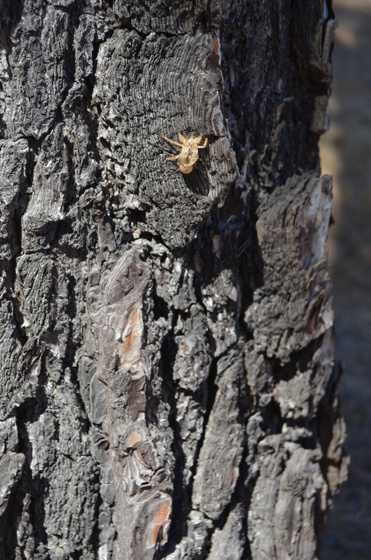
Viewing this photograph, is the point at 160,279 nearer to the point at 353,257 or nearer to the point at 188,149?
the point at 188,149

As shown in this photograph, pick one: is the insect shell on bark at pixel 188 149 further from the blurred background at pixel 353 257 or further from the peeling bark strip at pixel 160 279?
the blurred background at pixel 353 257

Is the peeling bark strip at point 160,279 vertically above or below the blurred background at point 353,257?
below

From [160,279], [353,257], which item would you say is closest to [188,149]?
[160,279]

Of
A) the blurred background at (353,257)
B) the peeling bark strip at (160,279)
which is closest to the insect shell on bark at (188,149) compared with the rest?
the peeling bark strip at (160,279)

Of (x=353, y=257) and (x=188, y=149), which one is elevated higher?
(x=353, y=257)

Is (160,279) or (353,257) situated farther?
(353,257)

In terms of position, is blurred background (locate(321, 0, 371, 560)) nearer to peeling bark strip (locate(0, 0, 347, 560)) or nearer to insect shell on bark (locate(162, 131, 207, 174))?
peeling bark strip (locate(0, 0, 347, 560))
